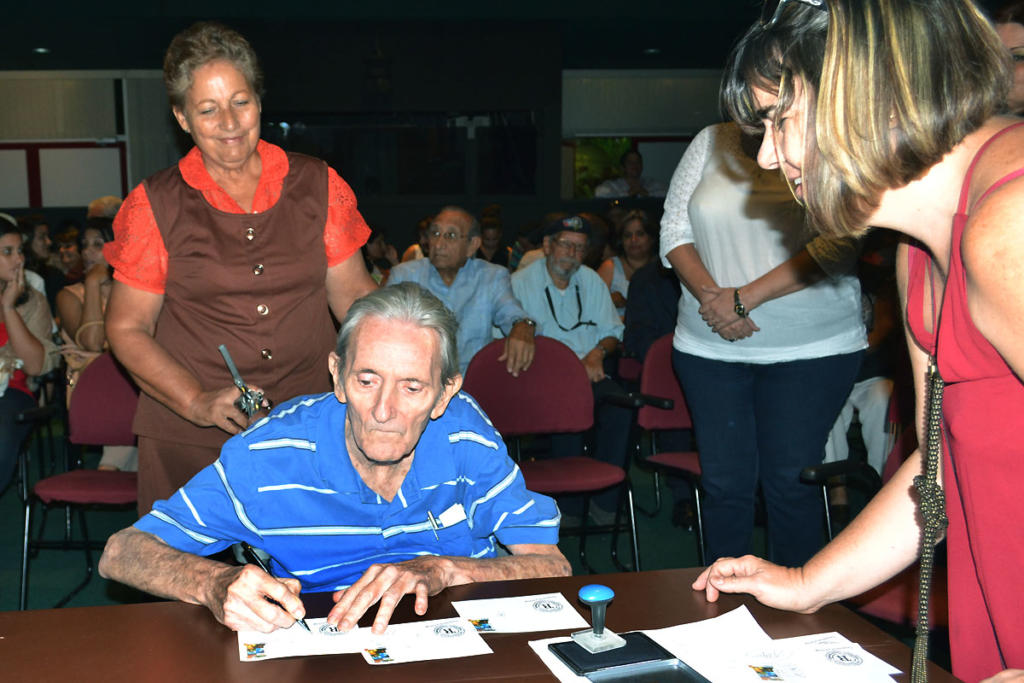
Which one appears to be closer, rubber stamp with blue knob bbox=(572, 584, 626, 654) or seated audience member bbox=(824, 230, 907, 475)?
rubber stamp with blue knob bbox=(572, 584, 626, 654)

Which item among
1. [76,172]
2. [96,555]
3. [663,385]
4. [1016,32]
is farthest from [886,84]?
[76,172]

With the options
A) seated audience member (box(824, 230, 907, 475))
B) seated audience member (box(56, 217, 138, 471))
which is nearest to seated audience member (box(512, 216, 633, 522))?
→ seated audience member (box(824, 230, 907, 475))

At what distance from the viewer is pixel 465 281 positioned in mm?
5160

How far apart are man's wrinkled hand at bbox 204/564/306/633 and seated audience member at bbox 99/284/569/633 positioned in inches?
11.1

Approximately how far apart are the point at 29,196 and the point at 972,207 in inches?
559

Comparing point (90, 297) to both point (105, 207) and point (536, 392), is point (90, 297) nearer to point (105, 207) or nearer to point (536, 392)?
point (105, 207)

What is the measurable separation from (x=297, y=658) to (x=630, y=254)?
6.08 meters

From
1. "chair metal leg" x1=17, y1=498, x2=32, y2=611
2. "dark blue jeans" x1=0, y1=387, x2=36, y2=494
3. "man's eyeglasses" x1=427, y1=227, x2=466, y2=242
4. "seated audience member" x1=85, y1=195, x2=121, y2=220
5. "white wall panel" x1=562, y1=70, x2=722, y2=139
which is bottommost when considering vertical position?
"chair metal leg" x1=17, y1=498, x2=32, y2=611

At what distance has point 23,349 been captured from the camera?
194 inches

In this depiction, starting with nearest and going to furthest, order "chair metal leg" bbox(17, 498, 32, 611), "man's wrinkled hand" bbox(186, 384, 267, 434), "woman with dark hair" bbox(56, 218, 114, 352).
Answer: "man's wrinkled hand" bbox(186, 384, 267, 434), "chair metal leg" bbox(17, 498, 32, 611), "woman with dark hair" bbox(56, 218, 114, 352)

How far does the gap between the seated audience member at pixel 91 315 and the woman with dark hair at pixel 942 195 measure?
4400 mm

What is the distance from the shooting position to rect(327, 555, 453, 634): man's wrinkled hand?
145 cm

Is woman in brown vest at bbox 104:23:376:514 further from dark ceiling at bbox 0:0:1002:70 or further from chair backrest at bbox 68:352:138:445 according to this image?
dark ceiling at bbox 0:0:1002:70

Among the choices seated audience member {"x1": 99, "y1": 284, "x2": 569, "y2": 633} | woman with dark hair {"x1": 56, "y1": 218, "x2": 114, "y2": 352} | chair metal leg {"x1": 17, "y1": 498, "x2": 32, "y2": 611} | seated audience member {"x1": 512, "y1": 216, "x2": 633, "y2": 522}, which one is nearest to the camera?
seated audience member {"x1": 99, "y1": 284, "x2": 569, "y2": 633}
